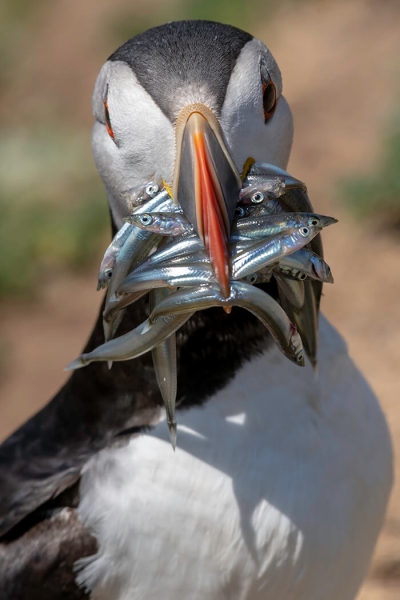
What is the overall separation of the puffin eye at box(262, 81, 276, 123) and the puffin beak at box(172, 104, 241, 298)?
28cm

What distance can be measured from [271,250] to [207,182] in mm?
232

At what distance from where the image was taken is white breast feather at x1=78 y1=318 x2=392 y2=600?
2.80 m

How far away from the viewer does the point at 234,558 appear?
2.84 metres

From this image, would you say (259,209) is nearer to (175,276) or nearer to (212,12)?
(175,276)

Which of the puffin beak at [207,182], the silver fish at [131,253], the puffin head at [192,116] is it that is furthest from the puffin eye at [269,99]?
the silver fish at [131,253]

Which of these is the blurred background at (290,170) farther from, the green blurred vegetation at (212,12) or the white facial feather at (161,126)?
the white facial feather at (161,126)

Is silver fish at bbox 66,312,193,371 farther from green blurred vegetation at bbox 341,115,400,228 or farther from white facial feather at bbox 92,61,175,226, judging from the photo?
green blurred vegetation at bbox 341,115,400,228

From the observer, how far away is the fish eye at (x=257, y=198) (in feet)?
7.69

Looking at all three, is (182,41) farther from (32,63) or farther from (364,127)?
(32,63)

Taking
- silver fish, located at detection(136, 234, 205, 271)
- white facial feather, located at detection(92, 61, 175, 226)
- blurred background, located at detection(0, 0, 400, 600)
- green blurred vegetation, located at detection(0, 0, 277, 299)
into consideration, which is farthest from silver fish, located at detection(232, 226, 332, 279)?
green blurred vegetation, located at detection(0, 0, 277, 299)

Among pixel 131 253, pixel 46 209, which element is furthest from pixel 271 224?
pixel 46 209

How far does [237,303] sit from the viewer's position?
2.16 meters

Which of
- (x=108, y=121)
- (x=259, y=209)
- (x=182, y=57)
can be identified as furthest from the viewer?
(x=108, y=121)

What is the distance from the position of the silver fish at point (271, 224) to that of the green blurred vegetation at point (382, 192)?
4027mm
